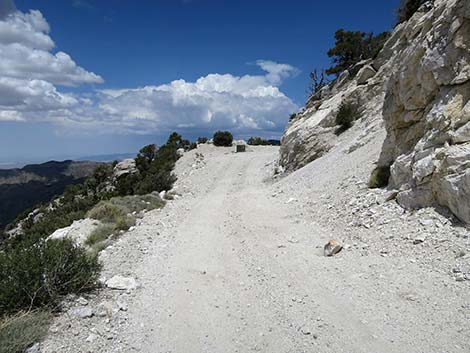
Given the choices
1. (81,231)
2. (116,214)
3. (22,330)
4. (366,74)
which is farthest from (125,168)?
(22,330)

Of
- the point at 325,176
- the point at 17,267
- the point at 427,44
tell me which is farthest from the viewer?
the point at 325,176

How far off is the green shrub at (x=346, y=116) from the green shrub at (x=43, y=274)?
19264 millimetres

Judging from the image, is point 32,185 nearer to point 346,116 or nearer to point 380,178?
point 346,116

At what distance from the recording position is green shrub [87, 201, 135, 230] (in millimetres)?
11591

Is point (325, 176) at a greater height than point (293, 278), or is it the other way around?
point (325, 176)

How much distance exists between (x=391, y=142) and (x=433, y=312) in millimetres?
7569

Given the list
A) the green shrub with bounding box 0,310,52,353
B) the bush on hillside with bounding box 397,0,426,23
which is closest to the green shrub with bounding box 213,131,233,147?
the bush on hillside with bounding box 397,0,426,23

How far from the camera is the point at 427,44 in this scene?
31.0ft

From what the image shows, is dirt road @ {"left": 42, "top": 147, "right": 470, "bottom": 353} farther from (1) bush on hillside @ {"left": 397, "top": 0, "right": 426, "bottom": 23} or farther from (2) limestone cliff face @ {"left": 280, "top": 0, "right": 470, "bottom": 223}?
(1) bush on hillside @ {"left": 397, "top": 0, "right": 426, "bottom": 23}

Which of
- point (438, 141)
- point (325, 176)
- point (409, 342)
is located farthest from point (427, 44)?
point (409, 342)

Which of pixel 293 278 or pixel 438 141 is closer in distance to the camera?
pixel 293 278

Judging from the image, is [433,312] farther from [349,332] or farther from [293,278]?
[293,278]

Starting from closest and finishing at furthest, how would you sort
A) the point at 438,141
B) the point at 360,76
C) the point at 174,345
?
the point at 174,345, the point at 438,141, the point at 360,76

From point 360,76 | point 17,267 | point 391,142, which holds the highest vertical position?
point 360,76
